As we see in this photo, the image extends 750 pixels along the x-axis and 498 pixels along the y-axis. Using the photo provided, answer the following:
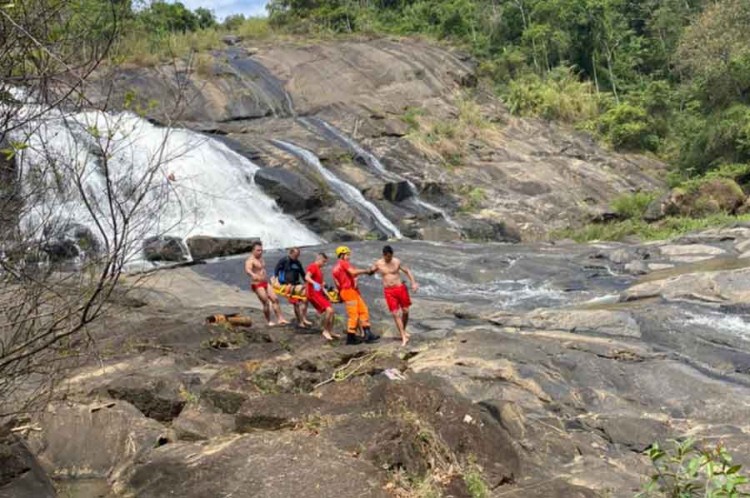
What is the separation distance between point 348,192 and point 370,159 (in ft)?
12.3

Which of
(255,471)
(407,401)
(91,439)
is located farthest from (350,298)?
(255,471)

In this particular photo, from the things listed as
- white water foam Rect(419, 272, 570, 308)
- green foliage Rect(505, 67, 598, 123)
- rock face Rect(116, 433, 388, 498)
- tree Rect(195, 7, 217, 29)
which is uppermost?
tree Rect(195, 7, 217, 29)

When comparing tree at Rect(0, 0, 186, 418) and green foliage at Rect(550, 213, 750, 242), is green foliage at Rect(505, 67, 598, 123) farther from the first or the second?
tree at Rect(0, 0, 186, 418)

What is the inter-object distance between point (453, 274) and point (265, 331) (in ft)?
23.8

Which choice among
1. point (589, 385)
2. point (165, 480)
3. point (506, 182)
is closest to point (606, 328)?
point (589, 385)

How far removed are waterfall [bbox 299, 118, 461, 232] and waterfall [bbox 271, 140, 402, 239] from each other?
81.2 inches

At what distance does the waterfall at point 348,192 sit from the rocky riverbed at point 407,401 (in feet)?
33.3

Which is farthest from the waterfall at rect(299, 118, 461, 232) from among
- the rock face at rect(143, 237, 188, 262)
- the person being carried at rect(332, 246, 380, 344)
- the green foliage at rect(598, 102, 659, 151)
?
the person being carried at rect(332, 246, 380, 344)

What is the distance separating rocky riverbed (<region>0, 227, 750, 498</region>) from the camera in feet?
18.1

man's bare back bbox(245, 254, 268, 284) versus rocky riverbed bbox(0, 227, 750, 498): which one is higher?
man's bare back bbox(245, 254, 268, 284)

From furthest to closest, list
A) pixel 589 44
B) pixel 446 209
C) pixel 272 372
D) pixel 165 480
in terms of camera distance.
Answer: pixel 589 44, pixel 446 209, pixel 272 372, pixel 165 480

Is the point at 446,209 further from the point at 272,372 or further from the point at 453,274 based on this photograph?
the point at 272,372

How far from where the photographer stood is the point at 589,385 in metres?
8.95

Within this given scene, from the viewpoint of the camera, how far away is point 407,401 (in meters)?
6.40
